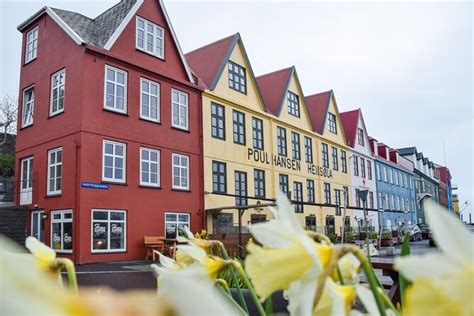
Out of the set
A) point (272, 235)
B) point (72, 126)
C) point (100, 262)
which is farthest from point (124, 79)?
point (272, 235)

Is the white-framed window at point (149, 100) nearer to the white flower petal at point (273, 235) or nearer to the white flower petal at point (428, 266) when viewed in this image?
the white flower petal at point (273, 235)

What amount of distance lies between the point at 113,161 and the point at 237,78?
26.4ft

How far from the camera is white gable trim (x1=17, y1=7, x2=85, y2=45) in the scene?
47.2 ft

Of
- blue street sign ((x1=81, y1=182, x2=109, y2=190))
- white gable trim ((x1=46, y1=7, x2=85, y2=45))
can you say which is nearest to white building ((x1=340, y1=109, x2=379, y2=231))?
blue street sign ((x1=81, y1=182, x2=109, y2=190))

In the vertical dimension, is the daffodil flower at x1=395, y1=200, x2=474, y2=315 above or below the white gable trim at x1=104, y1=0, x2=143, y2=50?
below

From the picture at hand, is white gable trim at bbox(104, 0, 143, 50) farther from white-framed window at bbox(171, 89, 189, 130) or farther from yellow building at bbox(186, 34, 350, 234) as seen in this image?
yellow building at bbox(186, 34, 350, 234)

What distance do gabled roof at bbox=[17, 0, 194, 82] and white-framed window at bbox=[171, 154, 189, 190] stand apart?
13.5ft

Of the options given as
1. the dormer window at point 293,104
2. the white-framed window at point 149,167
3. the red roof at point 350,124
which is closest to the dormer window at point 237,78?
the dormer window at point 293,104

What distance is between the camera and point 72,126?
45.9 feet

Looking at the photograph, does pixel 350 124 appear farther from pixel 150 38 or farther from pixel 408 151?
pixel 150 38

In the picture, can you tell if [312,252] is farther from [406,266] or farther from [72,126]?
[72,126]

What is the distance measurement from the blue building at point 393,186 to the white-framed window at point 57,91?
24.5 metres

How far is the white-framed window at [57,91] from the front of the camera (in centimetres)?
1490

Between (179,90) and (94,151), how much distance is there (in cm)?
474
